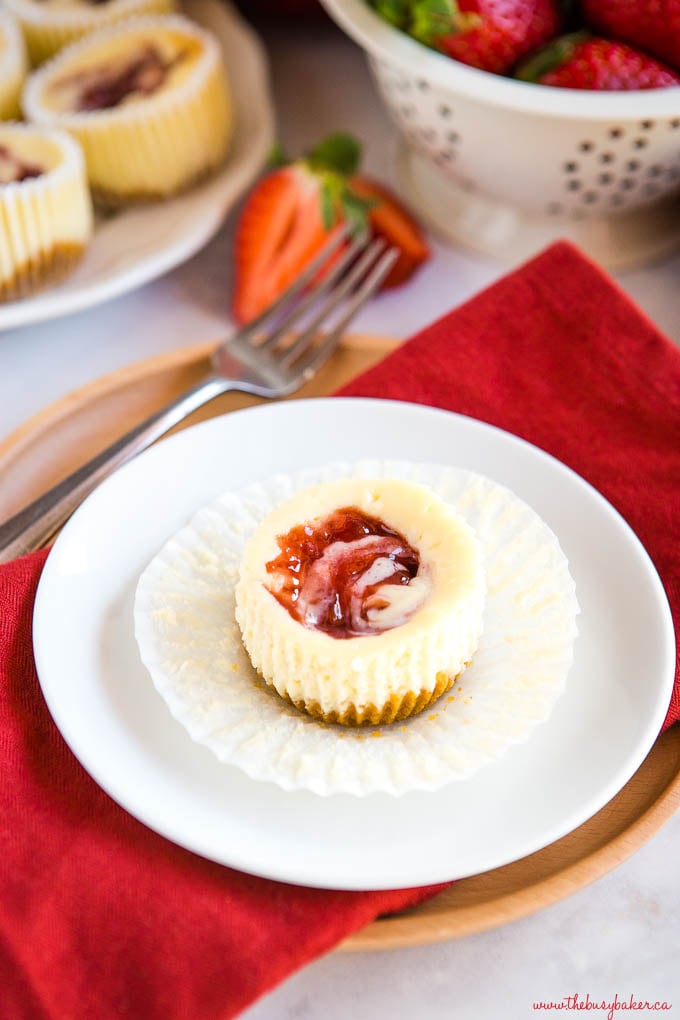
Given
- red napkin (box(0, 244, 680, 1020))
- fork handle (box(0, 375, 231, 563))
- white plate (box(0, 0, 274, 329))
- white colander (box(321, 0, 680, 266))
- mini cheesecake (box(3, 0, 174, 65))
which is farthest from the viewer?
mini cheesecake (box(3, 0, 174, 65))

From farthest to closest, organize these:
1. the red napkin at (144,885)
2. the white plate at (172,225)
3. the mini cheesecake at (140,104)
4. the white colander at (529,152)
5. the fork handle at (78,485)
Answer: the mini cheesecake at (140,104)
the white plate at (172,225)
the white colander at (529,152)
the fork handle at (78,485)
the red napkin at (144,885)

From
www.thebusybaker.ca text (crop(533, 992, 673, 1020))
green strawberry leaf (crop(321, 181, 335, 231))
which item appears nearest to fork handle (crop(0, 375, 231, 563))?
Result: green strawberry leaf (crop(321, 181, 335, 231))

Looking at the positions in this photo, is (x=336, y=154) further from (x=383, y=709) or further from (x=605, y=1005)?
(x=605, y=1005)

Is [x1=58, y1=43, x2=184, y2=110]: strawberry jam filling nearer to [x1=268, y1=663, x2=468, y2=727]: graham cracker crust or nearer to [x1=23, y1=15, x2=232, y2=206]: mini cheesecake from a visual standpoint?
[x1=23, y1=15, x2=232, y2=206]: mini cheesecake

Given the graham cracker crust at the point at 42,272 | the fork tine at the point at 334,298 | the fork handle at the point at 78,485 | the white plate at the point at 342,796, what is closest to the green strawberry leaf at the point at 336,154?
the fork tine at the point at 334,298

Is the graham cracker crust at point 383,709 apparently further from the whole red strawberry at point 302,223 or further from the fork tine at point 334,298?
the whole red strawberry at point 302,223

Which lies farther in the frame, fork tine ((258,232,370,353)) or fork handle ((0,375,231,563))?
fork tine ((258,232,370,353))

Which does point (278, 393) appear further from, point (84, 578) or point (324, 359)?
point (84, 578)
